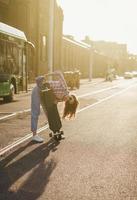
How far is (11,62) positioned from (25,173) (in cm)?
1660

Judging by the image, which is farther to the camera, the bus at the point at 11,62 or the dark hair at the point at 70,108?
the bus at the point at 11,62

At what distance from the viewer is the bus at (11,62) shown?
2248 cm

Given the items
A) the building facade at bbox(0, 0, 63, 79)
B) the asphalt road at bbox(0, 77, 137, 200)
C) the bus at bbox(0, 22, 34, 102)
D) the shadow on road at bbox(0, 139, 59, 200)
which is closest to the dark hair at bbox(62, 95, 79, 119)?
the asphalt road at bbox(0, 77, 137, 200)

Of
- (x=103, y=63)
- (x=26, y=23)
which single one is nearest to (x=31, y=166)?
(x=26, y=23)

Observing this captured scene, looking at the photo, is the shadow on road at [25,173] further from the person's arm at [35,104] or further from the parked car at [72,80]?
the parked car at [72,80]

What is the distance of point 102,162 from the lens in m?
8.54

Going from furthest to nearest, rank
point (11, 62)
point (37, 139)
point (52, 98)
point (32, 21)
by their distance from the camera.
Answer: point (32, 21) → point (11, 62) → point (37, 139) → point (52, 98)

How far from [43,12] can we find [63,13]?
31.7 feet

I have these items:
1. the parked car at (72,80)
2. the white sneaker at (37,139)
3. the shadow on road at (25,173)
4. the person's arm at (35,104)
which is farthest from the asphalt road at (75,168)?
the parked car at (72,80)

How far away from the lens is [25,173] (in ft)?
25.0

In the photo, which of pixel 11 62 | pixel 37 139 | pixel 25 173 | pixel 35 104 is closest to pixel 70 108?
pixel 35 104

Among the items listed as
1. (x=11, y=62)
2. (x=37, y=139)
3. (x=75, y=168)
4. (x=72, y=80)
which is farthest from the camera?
(x=72, y=80)

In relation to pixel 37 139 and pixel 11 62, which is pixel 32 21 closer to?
pixel 11 62

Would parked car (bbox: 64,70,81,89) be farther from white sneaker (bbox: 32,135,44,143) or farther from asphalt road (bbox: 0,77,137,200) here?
white sneaker (bbox: 32,135,44,143)
